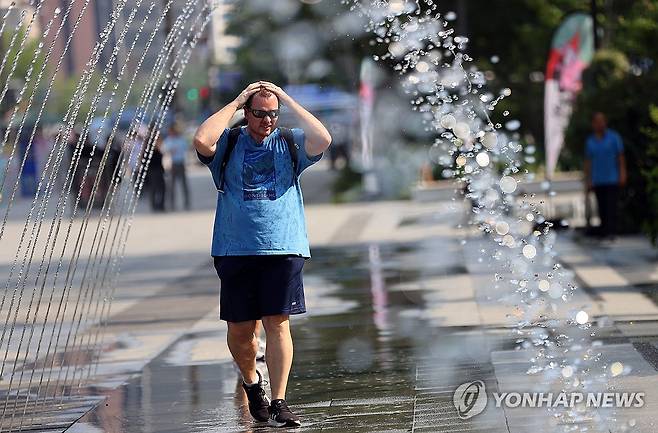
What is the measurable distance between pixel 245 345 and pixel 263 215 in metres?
0.73

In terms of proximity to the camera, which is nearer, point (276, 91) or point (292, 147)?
point (276, 91)

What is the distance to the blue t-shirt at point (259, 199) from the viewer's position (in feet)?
Result: 26.6

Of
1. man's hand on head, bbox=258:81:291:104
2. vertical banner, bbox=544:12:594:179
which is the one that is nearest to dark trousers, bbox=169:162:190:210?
vertical banner, bbox=544:12:594:179

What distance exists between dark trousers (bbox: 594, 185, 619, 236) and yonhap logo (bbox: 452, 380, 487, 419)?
11.0 m

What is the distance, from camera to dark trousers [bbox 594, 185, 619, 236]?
1975 cm

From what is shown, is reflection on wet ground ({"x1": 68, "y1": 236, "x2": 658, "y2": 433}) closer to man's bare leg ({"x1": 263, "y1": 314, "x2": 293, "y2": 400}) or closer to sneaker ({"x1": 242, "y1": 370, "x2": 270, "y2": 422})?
sneaker ({"x1": 242, "y1": 370, "x2": 270, "y2": 422})

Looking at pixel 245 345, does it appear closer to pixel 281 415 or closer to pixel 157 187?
pixel 281 415

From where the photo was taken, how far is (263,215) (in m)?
8.12

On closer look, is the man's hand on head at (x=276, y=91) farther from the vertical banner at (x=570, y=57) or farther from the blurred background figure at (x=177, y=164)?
the blurred background figure at (x=177, y=164)

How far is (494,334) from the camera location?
447 inches

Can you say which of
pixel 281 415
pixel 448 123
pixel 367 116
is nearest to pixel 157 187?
pixel 367 116

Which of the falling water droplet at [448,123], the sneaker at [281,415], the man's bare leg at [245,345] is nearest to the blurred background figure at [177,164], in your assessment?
the falling water droplet at [448,123]

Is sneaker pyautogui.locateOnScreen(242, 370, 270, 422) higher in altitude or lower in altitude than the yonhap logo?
higher

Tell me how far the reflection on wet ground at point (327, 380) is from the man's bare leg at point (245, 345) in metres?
0.26
